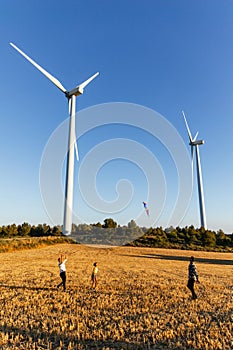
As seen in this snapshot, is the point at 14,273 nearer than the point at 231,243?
Yes

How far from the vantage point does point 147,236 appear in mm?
88375

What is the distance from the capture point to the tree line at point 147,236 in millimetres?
77244

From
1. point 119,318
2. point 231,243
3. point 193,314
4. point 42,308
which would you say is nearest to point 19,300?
point 42,308

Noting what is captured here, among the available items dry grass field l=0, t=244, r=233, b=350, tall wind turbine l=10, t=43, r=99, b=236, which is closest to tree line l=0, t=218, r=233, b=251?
tall wind turbine l=10, t=43, r=99, b=236

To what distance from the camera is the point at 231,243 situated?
8131 cm

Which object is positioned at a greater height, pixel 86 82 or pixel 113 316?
pixel 86 82

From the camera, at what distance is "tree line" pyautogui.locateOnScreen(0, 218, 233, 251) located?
77.2 meters

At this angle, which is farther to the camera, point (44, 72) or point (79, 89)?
point (79, 89)

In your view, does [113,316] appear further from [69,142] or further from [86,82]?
[86,82]

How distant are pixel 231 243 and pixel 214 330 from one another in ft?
268

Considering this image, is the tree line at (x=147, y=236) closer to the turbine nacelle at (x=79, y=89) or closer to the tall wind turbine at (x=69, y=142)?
the tall wind turbine at (x=69, y=142)

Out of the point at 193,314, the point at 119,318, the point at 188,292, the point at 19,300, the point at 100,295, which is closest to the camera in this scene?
the point at 119,318

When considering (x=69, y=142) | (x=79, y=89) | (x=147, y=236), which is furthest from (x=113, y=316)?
(x=147, y=236)

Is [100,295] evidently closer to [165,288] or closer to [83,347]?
[165,288]
